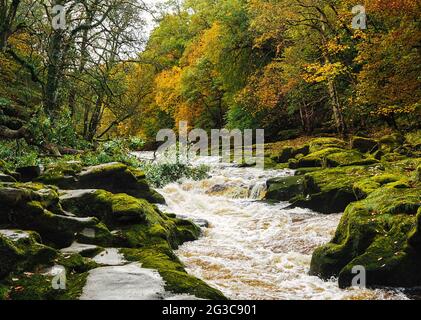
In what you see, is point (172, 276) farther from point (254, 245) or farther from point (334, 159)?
point (334, 159)

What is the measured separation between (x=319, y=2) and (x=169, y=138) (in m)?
20.8

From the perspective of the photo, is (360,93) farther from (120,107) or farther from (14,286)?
(14,286)

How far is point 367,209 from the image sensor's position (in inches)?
304

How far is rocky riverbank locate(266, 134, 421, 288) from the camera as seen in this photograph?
20.4ft

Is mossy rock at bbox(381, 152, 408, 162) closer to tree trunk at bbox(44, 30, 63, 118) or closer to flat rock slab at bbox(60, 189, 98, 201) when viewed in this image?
flat rock slab at bbox(60, 189, 98, 201)

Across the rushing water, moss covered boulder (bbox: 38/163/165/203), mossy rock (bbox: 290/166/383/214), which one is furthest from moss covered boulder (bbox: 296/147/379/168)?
moss covered boulder (bbox: 38/163/165/203)

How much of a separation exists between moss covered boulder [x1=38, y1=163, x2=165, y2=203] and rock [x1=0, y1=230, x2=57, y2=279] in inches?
171

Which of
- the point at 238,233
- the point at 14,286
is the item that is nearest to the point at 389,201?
the point at 238,233

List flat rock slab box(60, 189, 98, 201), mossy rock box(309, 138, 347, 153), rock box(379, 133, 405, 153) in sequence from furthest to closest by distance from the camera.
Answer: mossy rock box(309, 138, 347, 153)
rock box(379, 133, 405, 153)
flat rock slab box(60, 189, 98, 201)

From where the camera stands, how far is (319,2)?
68.4 feet

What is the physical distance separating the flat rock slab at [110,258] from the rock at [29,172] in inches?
160

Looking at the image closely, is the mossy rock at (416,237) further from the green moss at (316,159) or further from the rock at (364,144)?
the rock at (364,144)

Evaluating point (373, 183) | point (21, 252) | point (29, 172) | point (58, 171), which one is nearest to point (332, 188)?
point (373, 183)

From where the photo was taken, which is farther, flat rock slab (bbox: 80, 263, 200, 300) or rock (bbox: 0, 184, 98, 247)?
rock (bbox: 0, 184, 98, 247)
